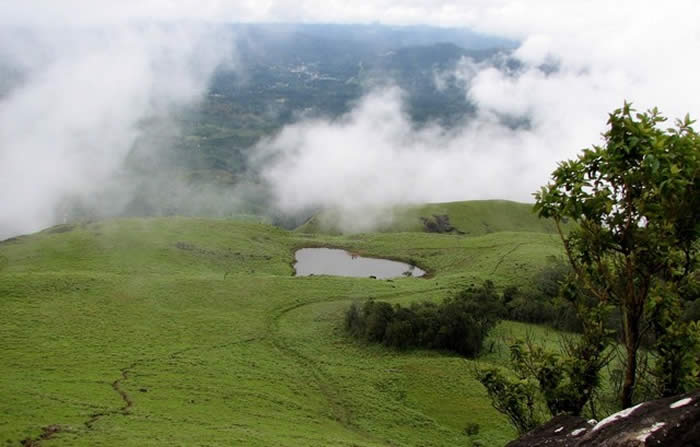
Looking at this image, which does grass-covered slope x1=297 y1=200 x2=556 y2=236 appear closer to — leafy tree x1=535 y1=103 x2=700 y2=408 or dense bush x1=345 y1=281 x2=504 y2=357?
dense bush x1=345 y1=281 x2=504 y2=357

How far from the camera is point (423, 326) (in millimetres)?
65750

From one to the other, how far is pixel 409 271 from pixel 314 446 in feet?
247

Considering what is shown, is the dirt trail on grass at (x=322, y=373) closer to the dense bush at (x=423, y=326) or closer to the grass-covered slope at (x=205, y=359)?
the grass-covered slope at (x=205, y=359)

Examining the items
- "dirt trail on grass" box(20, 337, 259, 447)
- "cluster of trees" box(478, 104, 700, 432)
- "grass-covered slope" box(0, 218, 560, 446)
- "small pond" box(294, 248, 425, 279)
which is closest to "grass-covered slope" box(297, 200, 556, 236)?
"small pond" box(294, 248, 425, 279)

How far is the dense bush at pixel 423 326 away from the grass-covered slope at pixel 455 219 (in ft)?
352

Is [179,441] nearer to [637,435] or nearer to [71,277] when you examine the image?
[637,435]

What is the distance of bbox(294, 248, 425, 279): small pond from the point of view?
107m

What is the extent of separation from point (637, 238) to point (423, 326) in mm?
54420

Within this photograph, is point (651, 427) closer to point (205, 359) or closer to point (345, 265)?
point (205, 359)

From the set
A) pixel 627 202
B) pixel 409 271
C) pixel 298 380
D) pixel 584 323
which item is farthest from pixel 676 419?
pixel 409 271

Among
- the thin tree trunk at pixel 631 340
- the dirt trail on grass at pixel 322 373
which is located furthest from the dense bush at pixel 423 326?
the thin tree trunk at pixel 631 340

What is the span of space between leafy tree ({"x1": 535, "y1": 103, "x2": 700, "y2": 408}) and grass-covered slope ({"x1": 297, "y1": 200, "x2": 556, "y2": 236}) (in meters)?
162

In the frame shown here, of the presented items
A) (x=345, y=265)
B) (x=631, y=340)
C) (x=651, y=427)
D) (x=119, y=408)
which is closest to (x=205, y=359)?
(x=119, y=408)

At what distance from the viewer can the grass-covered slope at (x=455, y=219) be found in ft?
596
